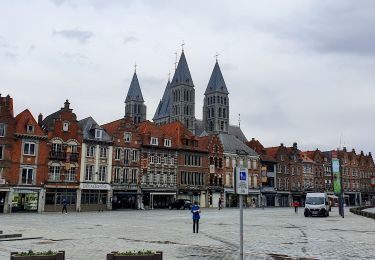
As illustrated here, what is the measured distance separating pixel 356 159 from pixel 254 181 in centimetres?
4431

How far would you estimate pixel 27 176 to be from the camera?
5291 cm

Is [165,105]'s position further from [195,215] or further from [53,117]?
[195,215]

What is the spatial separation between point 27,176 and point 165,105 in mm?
97526

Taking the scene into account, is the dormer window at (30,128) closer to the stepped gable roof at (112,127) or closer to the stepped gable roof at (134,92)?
the stepped gable roof at (112,127)

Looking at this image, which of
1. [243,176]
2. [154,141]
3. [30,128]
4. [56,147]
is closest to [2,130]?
[30,128]

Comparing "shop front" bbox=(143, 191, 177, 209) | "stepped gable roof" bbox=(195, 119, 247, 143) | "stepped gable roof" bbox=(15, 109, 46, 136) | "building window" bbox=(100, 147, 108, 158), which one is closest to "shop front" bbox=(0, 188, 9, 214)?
"stepped gable roof" bbox=(15, 109, 46, 136)

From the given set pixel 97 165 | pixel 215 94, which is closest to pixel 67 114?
pixel 97 165

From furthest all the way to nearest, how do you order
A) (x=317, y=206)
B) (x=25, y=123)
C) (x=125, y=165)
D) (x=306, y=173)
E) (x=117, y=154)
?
(x=306, y=173), (x=125, y=165), (x=117, y=154), (x=25, y=123), (x=317, y=206)

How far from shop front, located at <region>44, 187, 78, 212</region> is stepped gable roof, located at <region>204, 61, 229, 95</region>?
282 feet

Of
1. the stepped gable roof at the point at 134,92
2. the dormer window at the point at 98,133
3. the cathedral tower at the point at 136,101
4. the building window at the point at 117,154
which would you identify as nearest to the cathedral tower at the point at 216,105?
the cathedral tower at the point at 136,101

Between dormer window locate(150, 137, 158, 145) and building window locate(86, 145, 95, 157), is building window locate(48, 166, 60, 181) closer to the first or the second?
building window locate(86, 145, 95, 157)

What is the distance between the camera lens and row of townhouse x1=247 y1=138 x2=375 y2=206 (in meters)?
89.8

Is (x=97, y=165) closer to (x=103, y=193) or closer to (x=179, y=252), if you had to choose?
(x=103, y=193)

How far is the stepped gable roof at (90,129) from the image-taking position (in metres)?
59.5
